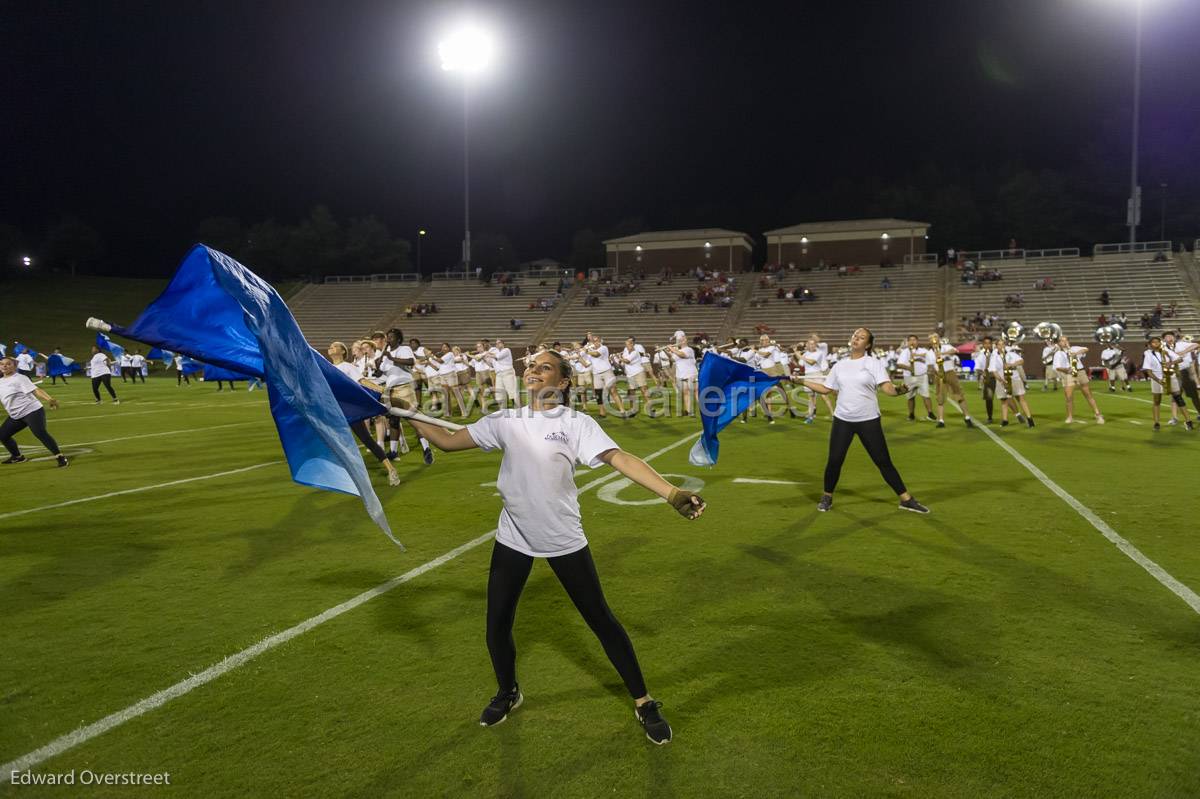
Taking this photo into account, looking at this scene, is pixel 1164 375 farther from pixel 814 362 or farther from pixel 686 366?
pixel 686 366

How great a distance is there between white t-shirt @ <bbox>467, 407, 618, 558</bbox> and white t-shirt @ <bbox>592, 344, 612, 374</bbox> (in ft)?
47.2

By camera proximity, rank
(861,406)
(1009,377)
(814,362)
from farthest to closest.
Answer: (814,362) < (1009,377) < (861,406)

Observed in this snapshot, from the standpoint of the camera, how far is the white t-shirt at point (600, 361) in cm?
1788

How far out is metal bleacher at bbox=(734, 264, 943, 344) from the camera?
4094 cm

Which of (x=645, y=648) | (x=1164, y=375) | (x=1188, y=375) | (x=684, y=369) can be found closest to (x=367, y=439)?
(x=645, y=648)

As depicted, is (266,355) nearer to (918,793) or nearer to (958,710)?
(918,793)

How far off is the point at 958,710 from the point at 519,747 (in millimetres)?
2159

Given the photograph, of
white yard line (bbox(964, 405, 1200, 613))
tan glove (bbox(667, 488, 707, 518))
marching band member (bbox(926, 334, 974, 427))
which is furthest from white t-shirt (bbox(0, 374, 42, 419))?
marching band member (bbox(926, 334, 974, 427))

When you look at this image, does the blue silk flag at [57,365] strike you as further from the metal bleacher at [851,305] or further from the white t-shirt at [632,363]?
the metal bleacher at [851,305]

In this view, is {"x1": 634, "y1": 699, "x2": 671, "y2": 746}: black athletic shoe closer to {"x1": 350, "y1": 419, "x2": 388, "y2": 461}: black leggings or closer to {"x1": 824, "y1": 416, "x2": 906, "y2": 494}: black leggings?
{"x1": 824, "y1": 416, "x2": 906, "y2": 494}: black leggings

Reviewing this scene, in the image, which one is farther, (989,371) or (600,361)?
(600,361)

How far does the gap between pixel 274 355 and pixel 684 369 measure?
13865mm

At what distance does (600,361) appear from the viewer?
59.0ft

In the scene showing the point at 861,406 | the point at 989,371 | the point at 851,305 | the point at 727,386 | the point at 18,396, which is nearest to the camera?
the point at 861,406
